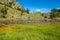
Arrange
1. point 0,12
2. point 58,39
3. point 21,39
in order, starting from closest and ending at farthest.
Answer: point 21,39, point 58,39, point 0,12

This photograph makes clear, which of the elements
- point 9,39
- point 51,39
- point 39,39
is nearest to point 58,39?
point 51,39

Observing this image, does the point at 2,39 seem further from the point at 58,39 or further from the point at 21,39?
the point at 58,39

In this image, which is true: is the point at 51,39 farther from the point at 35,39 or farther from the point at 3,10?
the point at 3,10

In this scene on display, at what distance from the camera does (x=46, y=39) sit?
29484 mm

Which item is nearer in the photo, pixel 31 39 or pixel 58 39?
pixel 31 39

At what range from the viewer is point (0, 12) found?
19562 cm

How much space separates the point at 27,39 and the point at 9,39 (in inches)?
135

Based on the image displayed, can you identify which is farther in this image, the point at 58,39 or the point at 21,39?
the point at 58,39

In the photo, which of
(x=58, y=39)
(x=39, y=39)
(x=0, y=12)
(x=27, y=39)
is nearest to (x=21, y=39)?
(x=27, y=39)

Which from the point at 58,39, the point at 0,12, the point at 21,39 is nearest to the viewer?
the point at 21,39

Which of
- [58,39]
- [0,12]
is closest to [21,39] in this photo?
[58,39]

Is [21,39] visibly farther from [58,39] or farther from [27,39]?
[58,39]

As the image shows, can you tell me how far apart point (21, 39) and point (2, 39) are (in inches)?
153

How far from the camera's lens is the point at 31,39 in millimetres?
28734
